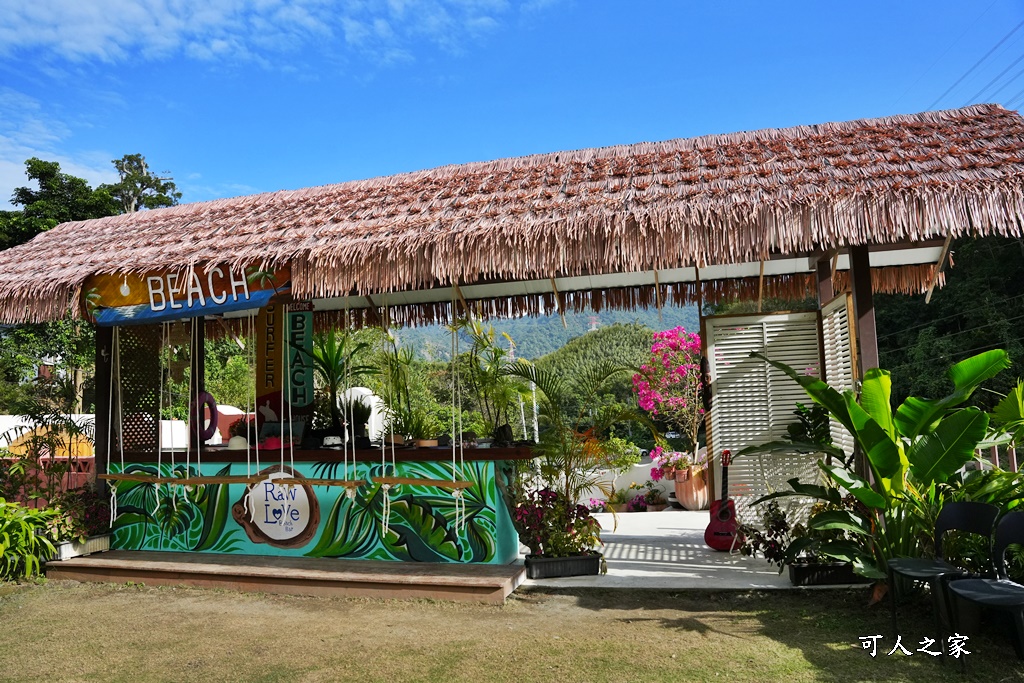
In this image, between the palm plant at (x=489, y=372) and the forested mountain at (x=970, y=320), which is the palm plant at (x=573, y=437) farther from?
the forested mountain at (x=970, y=320)

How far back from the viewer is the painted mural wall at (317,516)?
5984 mm

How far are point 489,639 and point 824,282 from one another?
416 cm

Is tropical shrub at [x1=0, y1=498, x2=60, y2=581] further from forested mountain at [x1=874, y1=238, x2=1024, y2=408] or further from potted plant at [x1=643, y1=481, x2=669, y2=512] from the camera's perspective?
forested mountain at [x1=874, y1=238, x2=1024, y2=408]

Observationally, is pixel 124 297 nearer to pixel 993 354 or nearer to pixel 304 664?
pixel 304 664

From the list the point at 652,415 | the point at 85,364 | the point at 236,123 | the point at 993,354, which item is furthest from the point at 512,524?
the point at 236,123

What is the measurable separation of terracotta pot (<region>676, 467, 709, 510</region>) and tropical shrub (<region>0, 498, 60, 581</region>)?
730 centimetres


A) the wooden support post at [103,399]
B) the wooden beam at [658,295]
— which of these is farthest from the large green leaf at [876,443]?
the wooden support post at [103,399]

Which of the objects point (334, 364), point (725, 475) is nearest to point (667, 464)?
point (725, 475)

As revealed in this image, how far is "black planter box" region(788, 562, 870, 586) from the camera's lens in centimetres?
527

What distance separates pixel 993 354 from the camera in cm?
450

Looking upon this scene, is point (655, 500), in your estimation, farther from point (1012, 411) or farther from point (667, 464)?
point (1012, 411)

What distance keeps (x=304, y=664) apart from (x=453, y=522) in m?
1.97

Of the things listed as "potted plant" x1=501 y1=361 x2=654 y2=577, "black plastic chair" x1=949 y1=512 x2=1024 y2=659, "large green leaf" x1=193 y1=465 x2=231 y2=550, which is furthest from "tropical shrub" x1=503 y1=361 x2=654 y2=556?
"large green leaf" x1=193 y1=465 x2=231 y2=550

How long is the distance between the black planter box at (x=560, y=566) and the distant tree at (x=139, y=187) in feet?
93.4
